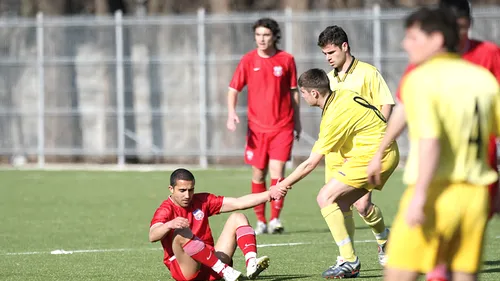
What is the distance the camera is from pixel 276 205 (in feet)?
38.1

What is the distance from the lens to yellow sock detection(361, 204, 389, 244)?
29.4 ft

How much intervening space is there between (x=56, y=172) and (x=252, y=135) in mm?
10026

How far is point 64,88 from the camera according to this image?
23375 mm

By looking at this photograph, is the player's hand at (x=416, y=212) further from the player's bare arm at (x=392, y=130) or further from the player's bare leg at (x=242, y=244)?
the player's bare leg at (x=242, y=244)

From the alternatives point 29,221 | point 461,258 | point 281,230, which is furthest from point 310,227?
point 461,258

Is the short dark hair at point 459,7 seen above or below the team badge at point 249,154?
above

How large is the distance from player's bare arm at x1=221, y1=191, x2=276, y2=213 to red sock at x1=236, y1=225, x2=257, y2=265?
0.16m

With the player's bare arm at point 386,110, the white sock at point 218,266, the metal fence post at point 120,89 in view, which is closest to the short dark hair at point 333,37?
the player's bare arm at point 386,110

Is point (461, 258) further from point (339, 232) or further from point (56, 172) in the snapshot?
point (56, 172)

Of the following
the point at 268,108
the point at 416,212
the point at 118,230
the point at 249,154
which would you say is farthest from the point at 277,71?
the point at 416,212

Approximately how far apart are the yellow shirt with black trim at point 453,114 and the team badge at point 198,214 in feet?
9.74

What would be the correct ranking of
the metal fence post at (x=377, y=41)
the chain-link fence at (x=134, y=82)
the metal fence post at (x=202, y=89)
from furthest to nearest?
the metal fence post at (x=202, y=89) < the chain-link fence at (x=134, y=82) < the metal fence post at (x=377, y=41)

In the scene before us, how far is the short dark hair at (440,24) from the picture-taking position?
4.87m

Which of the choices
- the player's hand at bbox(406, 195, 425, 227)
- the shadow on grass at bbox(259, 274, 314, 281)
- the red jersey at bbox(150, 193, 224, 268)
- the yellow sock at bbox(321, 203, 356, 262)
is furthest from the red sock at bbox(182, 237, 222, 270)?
the player's hand at bbox(406, 195, 425, 227)
